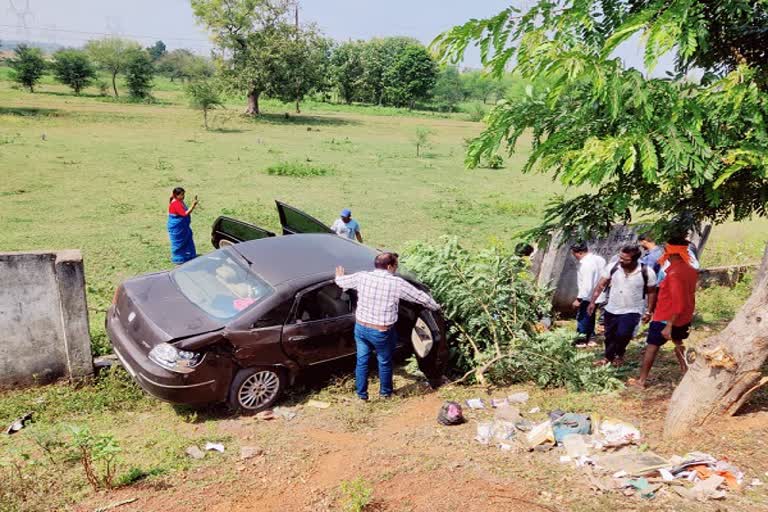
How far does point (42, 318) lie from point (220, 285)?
5.87ft

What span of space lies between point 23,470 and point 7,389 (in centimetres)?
183

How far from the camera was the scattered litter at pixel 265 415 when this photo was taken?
5508mm

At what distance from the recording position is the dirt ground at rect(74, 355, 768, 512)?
12.6 ft

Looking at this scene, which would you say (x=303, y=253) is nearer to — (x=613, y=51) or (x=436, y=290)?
(x=436, y=290)

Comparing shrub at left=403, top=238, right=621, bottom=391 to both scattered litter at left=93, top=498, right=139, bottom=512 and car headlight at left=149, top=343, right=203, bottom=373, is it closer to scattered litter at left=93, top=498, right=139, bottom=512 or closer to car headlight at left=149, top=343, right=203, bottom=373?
car headlight at left=149, top=343, right=203, bottom=373

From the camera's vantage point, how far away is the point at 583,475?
13.7ft

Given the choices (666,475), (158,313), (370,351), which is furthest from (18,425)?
(666,475)

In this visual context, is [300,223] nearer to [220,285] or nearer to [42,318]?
[220,285]

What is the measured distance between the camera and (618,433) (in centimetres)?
475

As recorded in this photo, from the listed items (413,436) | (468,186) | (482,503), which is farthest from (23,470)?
(468,186)

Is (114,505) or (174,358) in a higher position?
(174,358)

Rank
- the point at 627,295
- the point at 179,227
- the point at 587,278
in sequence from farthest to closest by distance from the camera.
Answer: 1. the point at 179,227
2. the point at 587,278
3. the point at 627,295

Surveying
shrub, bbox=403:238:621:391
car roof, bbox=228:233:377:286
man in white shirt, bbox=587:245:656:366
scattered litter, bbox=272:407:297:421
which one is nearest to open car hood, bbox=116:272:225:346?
car roof, bbox=228:233:377:286

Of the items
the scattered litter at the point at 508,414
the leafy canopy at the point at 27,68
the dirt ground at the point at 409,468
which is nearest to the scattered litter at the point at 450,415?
the dirt ground at the point at 409,468
